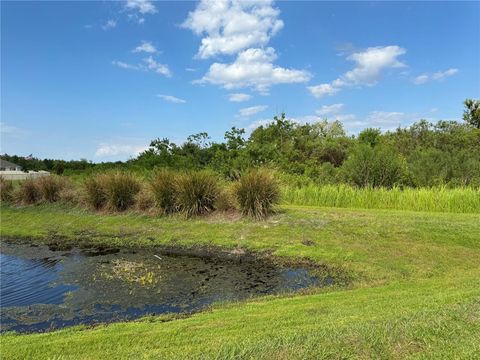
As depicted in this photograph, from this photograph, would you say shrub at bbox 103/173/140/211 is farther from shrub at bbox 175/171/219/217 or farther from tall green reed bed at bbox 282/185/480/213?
tall green reed bed at bbox 282/185/480/213

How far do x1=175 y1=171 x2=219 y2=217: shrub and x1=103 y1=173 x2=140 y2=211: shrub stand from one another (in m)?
2.26

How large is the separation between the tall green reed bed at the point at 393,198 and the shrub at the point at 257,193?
331cm

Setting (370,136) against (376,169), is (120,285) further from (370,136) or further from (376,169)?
(370,136)

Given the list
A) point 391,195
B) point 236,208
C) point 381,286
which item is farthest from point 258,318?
point 391,195

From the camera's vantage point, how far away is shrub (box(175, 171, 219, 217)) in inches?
471

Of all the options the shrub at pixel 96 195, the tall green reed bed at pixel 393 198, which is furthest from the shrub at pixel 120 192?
the tall green reed bed at pixel 393 198

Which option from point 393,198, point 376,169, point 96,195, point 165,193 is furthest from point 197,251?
point 376,169

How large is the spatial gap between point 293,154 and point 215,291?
19.2m

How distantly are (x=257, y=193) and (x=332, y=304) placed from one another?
20.6 ft

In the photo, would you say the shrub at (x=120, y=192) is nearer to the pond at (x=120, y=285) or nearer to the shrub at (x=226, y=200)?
the shrub at (x=226, y=200)

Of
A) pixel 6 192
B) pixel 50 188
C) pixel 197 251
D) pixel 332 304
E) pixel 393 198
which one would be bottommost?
pixel 197 251

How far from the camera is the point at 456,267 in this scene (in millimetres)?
7086

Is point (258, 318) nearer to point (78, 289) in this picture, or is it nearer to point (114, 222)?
point (78, 289)

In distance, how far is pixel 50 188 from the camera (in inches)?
625
